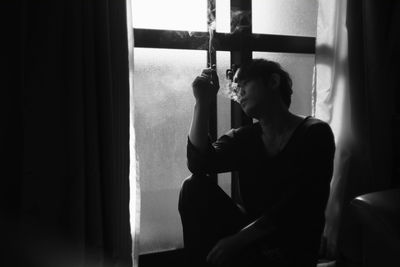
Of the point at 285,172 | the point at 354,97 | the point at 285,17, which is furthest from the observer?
the point at 285,17

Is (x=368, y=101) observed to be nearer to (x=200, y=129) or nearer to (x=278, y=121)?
(x=278, y=121)

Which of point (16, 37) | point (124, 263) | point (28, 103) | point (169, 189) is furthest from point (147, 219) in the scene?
point (16, 37)

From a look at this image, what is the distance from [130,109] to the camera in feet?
4.81

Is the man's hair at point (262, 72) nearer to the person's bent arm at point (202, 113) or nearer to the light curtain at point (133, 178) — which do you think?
the person's bent arm at point (202, 113)

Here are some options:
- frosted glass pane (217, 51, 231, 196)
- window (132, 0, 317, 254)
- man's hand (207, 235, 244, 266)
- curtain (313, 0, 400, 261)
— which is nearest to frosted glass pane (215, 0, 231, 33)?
window (132, 0, 317, 254)

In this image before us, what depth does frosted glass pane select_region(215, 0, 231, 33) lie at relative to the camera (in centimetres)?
177

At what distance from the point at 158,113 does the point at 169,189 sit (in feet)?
1.32

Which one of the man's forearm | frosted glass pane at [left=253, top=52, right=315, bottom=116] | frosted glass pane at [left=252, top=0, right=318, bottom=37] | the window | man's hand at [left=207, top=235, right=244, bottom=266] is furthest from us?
frosted glass pane at [left=253, top=52, right=315, bottom=116]

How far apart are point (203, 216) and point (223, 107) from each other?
72 cm

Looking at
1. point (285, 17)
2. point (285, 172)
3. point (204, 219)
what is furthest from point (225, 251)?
point (285, 17)

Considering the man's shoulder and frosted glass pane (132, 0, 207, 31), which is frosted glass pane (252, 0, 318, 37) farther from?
the man's shoulder

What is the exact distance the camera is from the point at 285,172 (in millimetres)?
1398

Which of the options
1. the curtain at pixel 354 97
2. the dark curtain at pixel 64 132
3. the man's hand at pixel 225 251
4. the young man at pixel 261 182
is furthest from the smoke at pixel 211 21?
the man's hand at pixel 225 251

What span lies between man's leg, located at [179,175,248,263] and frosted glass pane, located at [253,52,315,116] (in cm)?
91
